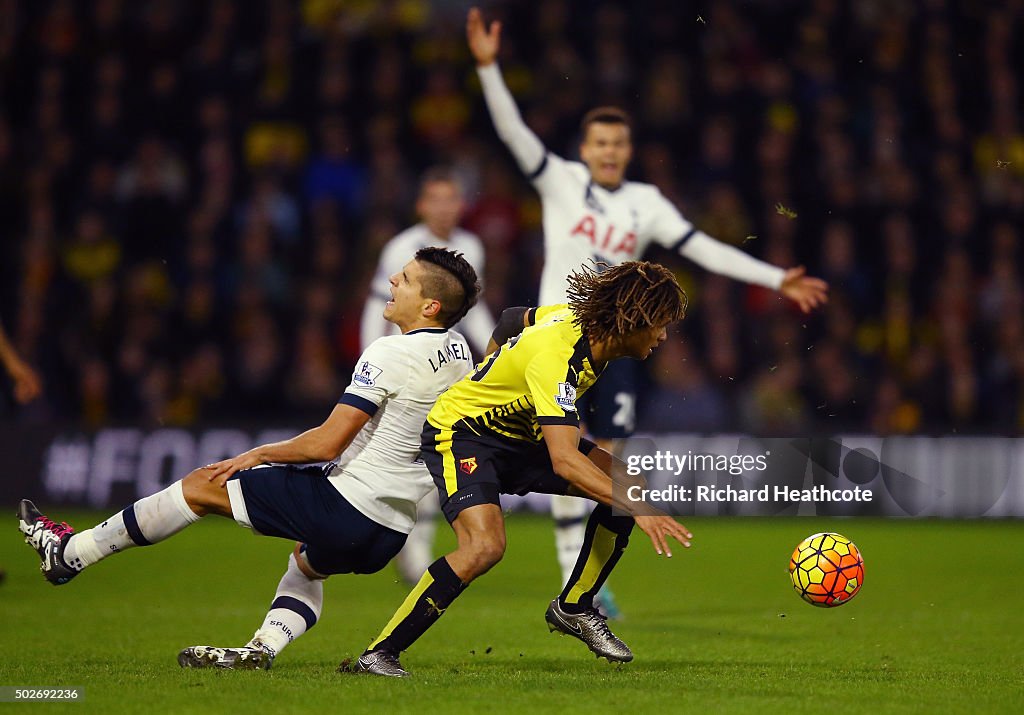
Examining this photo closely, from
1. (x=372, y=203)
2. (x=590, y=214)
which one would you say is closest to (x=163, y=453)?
(x=372, y=203)

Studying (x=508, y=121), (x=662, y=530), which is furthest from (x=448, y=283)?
(x=508, y=121)

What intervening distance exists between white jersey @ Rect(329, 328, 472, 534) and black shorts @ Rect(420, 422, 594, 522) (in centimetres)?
8

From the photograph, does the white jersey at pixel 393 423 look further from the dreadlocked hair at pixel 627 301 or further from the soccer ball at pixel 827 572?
the soccer ball at pixel 827 572

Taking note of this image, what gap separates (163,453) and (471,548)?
8.52 metres

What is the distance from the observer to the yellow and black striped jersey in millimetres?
5594

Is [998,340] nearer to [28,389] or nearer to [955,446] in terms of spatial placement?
[955,446]

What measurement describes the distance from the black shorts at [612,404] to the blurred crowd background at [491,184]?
565 centimetres

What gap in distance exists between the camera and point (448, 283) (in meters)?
6.07

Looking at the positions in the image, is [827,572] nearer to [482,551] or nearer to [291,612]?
[482,551]

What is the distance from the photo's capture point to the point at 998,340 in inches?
571

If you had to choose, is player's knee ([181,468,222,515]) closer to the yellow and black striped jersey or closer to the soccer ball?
the yellow and black striped jersey

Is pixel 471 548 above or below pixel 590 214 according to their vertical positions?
below

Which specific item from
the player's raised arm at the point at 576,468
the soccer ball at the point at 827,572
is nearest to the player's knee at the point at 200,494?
the player's raised arm at the point at 576,468
